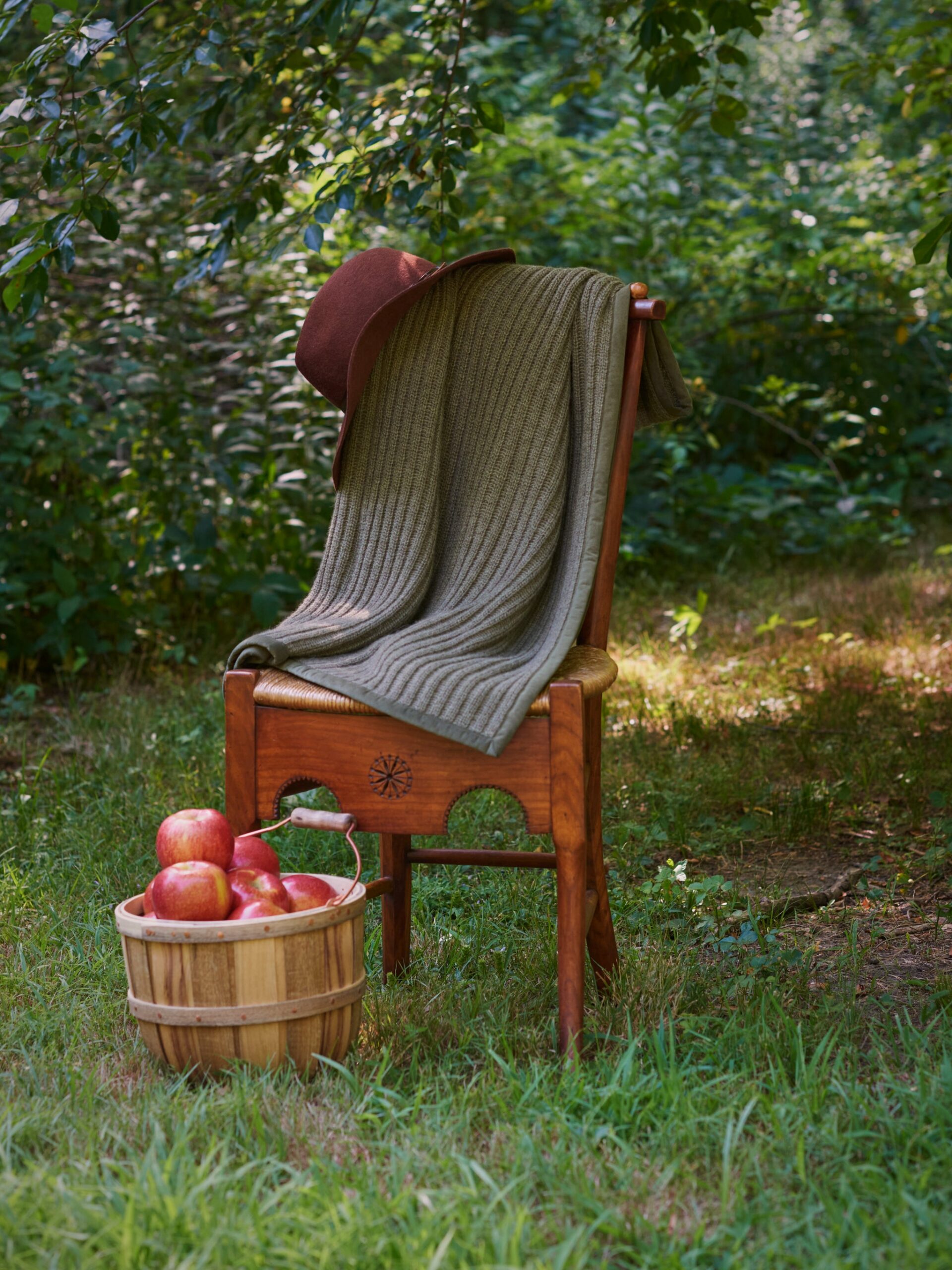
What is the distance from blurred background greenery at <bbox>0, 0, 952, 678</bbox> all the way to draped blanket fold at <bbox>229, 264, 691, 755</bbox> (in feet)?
2.34

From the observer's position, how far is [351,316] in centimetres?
211

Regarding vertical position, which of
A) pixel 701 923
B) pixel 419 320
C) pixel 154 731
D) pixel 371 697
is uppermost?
pixel 419 320

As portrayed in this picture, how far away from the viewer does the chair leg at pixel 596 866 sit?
79.0 inches

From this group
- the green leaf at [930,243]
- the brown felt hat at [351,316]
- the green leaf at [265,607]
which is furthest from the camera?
the green leaf at [265,607]

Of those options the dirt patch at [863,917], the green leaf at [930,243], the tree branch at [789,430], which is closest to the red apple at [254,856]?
the dirt patch at [863,917]

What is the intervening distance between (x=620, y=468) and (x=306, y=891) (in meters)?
0.86

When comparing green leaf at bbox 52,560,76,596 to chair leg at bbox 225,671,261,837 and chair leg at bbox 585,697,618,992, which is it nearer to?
chair leg at bbox 225,671,261,837

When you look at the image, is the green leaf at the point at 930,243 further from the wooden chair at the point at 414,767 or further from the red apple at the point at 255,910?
the red apple at the point at 255,910

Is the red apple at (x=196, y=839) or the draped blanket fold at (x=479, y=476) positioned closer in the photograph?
the red apple at (x=196, y=839)

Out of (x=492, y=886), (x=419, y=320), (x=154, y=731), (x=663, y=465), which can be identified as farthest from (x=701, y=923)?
(x=663, y=465)

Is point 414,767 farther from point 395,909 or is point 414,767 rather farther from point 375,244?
point 375,244

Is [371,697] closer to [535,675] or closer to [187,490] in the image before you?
[535,675]

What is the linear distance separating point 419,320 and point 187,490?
8.28 feet

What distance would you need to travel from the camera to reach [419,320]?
7.05ft
